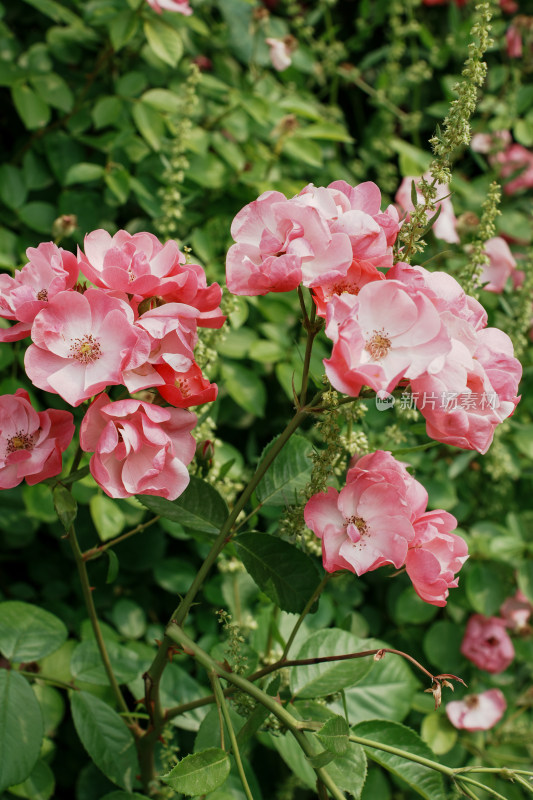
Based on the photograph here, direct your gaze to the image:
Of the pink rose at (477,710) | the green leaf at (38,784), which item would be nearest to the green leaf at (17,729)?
the green leaf at (38,784)

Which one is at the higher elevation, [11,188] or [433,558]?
[433,558]

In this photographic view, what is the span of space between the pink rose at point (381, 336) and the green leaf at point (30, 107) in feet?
3.07

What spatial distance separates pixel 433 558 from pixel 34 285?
0.46 metres

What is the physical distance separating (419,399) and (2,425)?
0.41 meters

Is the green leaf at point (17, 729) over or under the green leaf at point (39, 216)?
under

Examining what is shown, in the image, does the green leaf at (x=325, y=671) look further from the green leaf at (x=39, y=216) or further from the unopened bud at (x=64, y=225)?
the green leaf at (x=39, y=216)

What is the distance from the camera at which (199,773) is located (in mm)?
619

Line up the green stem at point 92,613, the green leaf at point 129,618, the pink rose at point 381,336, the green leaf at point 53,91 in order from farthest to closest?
the green leaf at point 53,91 < the green leaf at point 129,618 < the green stem at point 92,613 < the pink rose at point 381,336

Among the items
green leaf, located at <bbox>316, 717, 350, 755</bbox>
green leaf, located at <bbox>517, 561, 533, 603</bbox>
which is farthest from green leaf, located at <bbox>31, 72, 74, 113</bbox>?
green leaf, located at <bbox>517, 561, 533, 603</bbox>

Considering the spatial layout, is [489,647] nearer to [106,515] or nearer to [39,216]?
[106,515]

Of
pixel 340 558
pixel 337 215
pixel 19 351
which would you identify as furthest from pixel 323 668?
pixel 19 351

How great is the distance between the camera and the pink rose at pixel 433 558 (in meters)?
0.67

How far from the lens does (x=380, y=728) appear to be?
821 mm

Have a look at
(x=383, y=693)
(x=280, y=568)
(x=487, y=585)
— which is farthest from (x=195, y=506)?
(x=487, y=585)
